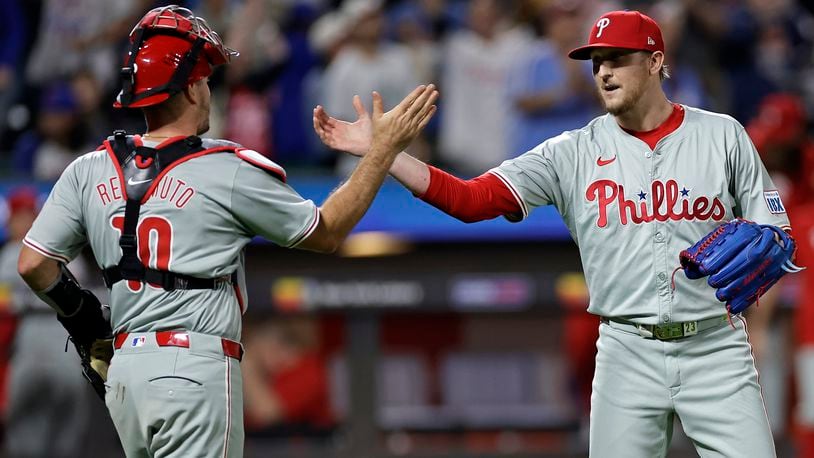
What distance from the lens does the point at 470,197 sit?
4.68m

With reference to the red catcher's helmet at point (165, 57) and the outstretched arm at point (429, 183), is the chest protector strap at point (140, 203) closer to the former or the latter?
the red catcher's helmet at point (165, 57)

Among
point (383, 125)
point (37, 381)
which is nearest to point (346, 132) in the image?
point (383, 125)

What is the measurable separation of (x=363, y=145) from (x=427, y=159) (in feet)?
17.2

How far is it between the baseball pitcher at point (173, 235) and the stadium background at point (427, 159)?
451cm

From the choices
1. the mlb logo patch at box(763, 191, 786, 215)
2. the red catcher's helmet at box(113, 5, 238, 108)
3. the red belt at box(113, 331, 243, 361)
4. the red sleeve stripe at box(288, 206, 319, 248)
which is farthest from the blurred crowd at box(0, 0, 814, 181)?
the red belt at box(113, 331, 243, 361)

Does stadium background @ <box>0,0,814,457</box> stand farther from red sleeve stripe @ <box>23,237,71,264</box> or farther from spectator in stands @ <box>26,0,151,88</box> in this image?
red sleeve stripe @ <box>23,237,71,264</box>

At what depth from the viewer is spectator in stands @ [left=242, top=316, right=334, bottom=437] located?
8922mm

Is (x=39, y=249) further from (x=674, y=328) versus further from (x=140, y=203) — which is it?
(x=674, y=328)

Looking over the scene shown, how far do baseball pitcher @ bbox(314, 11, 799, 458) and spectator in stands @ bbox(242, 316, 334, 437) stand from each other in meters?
4.39

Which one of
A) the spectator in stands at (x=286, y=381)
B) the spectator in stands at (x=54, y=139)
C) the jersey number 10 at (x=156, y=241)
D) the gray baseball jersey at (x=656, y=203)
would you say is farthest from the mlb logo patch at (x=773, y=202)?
the spectator in stands at (x=54, y=139)

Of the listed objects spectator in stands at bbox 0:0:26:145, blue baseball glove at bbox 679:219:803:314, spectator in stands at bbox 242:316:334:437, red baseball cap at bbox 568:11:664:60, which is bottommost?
spectator in stands at bbox 242:316:334:437

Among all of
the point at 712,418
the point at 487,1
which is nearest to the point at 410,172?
the point at 712,418

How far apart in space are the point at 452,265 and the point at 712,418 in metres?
4.58

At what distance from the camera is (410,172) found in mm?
4637
